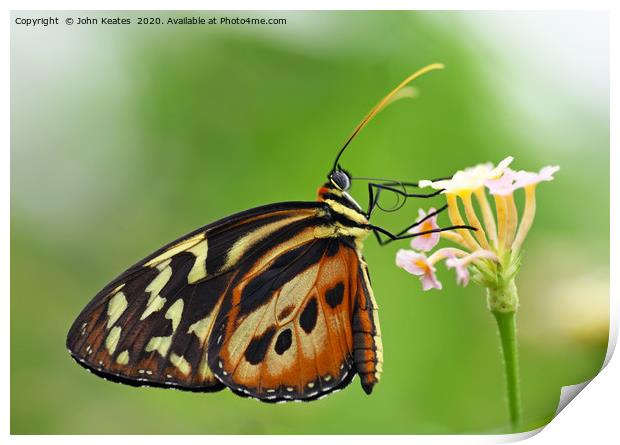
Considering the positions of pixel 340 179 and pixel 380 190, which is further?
pixel 380 190

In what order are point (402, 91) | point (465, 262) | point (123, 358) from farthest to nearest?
point (402, 91) < point (123, 358) < point (465, 262)

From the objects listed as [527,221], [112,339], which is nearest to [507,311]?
[527,221]

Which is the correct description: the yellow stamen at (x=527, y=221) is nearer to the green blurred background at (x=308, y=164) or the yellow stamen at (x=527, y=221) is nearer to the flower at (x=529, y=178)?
the flower at (x=529, y=178)

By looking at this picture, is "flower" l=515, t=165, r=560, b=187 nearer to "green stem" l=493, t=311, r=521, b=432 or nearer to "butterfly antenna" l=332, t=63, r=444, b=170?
"green stem" l=493, t=311, r=521, b=432

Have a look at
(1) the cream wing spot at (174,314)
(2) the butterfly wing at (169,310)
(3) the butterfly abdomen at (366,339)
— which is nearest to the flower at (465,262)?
(3) the butterfly abdomen at (366,339)

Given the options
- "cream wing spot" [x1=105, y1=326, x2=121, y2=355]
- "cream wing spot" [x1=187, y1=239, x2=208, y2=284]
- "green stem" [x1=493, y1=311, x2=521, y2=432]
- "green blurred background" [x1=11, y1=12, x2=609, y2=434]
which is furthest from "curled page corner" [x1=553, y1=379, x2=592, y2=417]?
"cream wing spot" [x1=105, y1=326, x2=121, y2=355]

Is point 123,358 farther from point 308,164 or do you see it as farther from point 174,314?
point 308,164

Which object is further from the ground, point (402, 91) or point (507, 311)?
point (402, 91)

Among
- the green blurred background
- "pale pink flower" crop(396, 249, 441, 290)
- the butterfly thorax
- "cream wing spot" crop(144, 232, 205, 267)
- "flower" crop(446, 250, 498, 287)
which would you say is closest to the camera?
"flower" crop(446, 250, 498, 287)
